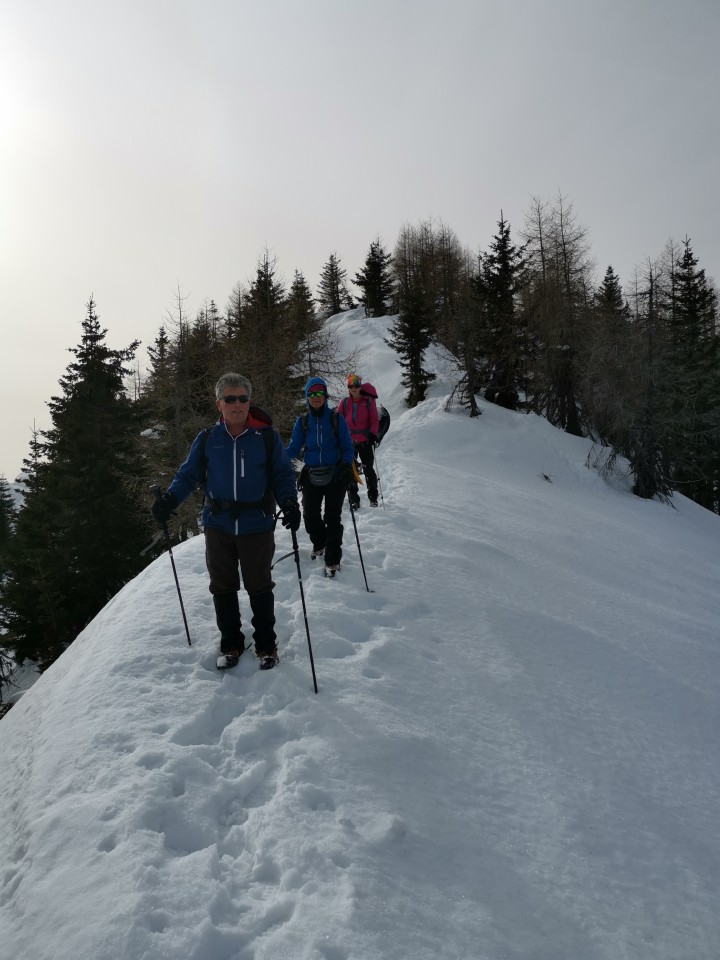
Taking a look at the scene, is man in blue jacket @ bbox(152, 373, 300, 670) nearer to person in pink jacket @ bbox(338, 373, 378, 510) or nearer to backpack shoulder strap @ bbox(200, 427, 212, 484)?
backpack shoulder strap @ bbox(200, 427, 212, 484)

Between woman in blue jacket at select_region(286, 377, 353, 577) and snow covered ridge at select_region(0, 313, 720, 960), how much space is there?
0.54 meters

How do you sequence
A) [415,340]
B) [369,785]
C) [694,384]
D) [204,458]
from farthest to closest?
[415,340] < [694,384] < [204,458] < [369,785]

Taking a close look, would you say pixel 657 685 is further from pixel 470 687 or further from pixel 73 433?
pixel 73 433

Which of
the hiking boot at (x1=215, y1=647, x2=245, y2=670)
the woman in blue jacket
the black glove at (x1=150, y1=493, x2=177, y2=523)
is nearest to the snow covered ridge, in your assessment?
the hiking boot at (x1=215, y1=647, x2=245, y2=670)

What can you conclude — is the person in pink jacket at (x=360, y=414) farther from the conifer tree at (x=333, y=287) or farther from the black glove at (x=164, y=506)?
the conifer tree at (x=333, y=287)

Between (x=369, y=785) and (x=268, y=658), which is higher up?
(x=268, y=658)

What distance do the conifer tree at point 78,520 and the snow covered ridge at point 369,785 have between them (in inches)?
554

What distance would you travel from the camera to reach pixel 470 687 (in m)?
4.11

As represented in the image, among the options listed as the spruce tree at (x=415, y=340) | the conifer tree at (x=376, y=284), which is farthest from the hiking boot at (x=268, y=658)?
the conifer tree at (x=376, y=284)

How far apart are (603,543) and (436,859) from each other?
30.6 ft

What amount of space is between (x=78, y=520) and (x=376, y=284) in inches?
1782

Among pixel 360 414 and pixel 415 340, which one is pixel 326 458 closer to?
pixel 360 414

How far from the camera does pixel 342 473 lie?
5.98m

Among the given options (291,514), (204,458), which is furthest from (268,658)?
(204,458)
